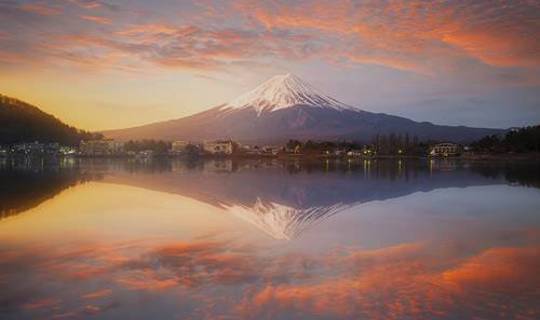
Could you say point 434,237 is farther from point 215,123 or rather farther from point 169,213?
point 215,123

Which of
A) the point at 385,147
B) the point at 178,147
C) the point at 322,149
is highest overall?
the point at 178,147

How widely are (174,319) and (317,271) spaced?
2.39 meters

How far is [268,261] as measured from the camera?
7469 millimetres

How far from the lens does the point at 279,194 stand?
17828 mm

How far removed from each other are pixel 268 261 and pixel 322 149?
99340 millimetres

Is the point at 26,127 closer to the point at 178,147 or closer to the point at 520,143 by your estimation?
the point at 178,147

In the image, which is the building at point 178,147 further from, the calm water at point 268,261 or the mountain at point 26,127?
the calm water at point 268,261

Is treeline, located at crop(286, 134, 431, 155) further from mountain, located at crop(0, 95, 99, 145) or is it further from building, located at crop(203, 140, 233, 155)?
mountain, located at crop(0, 95, 99, 145)

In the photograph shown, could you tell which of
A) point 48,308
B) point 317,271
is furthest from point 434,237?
point 48,308

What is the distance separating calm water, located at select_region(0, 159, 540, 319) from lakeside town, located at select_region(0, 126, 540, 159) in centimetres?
7048

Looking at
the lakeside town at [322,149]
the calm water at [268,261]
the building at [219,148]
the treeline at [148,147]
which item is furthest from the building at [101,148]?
the calm water at [268,261]

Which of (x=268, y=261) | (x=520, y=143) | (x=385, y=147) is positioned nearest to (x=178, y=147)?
(x=385, y=147)

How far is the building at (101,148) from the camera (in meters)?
119

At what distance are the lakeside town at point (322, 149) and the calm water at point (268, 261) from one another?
7048 cm
